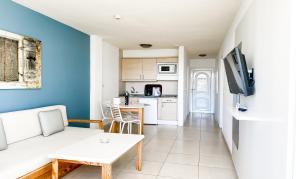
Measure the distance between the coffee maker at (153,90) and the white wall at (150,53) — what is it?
3.48 feet

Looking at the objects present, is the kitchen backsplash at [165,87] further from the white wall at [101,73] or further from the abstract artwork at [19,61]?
the abstract artwork at [19,61]

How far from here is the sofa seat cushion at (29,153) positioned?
2062mm

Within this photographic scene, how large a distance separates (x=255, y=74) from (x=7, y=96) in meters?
3.24

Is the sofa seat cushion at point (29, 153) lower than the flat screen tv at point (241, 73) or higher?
lower

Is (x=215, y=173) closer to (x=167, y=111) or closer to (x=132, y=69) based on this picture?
(x=167, y=111)

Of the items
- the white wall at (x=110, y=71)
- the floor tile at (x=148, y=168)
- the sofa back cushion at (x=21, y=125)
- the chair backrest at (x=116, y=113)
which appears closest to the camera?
the sofa back cushion at (x=21, y=125)

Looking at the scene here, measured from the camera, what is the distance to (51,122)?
329cm

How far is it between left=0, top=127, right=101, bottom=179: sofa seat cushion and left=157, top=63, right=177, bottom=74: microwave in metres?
4.23

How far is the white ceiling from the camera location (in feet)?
10.2

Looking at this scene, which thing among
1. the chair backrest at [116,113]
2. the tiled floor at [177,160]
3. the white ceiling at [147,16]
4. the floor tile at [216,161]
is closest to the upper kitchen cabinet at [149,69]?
the white ceiling at [147,16]

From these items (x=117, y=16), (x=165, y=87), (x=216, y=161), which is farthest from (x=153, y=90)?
(x=216, y=161)

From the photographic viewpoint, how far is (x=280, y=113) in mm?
1363

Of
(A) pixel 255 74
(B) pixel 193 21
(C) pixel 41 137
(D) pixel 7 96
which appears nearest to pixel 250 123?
(A) pixel 255 74

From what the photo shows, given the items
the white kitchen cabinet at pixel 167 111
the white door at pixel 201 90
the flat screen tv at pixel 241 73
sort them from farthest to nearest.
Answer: the white door at pixel 201 90, the white kitchen cabinet at pixel 167 111, the flat screen tv at pixel 241 73
